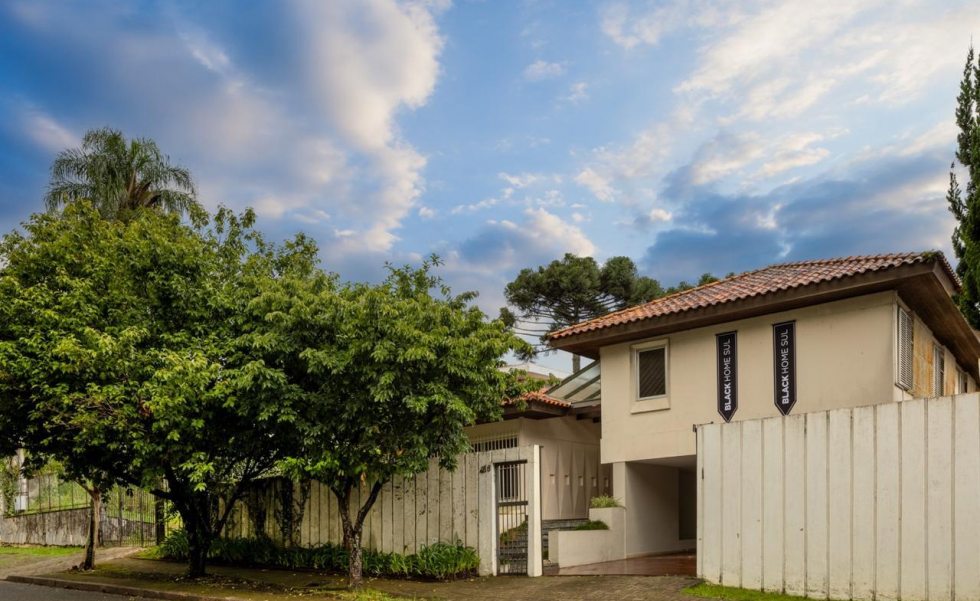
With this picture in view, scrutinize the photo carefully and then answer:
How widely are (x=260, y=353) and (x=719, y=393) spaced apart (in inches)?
338

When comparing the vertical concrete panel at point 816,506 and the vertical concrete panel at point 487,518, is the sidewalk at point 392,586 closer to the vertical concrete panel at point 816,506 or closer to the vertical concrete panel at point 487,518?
the vertical concrete panel at point 487,518

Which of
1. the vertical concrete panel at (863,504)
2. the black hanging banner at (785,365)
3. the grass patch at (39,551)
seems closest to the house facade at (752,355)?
the black hanging banner at (785,365)

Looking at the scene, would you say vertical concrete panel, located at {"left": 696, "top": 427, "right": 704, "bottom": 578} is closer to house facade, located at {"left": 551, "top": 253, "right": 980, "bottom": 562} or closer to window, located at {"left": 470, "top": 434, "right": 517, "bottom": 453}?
house facade, located at {"left": 551, "top": 253, "right": 980, "bottom": 562}

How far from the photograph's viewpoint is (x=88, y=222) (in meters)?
16.0

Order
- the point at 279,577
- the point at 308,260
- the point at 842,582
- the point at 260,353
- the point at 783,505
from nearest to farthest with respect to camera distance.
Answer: the point at 842,582 < the point at 783,505 < the point at 260,353 < the point at 279,577 < the point at 308,260

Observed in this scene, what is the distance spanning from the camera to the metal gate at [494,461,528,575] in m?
14.4

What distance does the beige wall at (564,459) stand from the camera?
19.3m

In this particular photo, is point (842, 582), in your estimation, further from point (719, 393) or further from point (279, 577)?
point (279, 577)

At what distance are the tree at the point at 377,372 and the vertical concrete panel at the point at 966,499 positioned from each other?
20.9 feet

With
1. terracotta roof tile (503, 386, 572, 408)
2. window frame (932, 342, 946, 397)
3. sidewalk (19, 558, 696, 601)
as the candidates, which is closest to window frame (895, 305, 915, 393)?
window frame (932, 342, 946, 397)

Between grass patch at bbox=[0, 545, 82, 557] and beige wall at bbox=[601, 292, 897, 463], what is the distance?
1565 cm

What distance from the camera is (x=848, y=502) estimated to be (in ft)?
33.8

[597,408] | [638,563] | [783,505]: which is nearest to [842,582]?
[783,505]

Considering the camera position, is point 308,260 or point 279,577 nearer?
point 279,577
